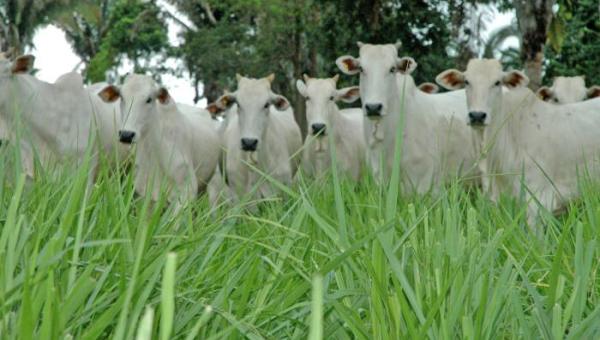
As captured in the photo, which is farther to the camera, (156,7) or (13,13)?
(156,7)

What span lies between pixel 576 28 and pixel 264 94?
697 inches

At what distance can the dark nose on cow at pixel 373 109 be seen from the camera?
8.42m

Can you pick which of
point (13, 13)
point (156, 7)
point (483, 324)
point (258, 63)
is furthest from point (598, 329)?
point (156, 7)

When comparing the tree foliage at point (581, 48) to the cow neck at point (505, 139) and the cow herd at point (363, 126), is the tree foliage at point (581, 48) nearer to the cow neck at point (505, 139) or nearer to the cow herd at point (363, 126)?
the cow herd at point (363, 126)

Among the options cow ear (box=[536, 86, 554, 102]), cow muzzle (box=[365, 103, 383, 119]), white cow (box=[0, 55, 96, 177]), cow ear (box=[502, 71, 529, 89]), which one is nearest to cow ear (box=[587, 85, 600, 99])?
cow ear (box=[536, 86, 554, 102])

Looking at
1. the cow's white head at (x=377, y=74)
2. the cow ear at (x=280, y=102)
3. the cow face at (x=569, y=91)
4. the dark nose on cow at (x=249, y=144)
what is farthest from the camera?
the cow face at (x=569, y=91)

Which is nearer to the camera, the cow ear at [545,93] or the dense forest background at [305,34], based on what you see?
the cow ear at [545,93]

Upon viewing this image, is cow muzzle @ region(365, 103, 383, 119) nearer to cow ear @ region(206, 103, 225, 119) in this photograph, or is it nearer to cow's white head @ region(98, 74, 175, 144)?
cow's white head @ region(98, 74, 175, 144)

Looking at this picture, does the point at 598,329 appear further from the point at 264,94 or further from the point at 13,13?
the point at 13,13

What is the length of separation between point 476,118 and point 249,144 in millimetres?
1937

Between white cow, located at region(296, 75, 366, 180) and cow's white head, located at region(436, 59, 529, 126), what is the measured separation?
1.29 metres

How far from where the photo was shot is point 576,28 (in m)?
26.2

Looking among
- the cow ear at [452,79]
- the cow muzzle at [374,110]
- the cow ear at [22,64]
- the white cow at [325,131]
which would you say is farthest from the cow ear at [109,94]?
the cow ear at [452,79]

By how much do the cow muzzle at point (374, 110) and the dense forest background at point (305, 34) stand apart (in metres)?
8.17
